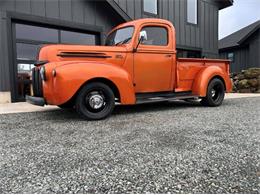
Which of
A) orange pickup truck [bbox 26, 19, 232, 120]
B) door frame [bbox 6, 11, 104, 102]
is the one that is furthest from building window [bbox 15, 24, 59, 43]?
orange pickup truck [bbox 26, 19, 232, 120]

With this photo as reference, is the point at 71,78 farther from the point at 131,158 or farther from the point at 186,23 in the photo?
the point at 186,23

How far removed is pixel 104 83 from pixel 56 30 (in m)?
4.93

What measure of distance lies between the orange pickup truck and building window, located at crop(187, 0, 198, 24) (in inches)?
281

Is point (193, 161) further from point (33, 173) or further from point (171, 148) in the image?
point (33, 173)

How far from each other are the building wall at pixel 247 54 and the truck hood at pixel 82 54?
15.4m

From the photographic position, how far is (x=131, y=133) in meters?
3.39

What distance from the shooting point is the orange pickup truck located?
4227 millimetres

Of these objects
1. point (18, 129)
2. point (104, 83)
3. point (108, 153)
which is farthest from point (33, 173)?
point (104, 83)

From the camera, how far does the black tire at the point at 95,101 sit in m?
4.35

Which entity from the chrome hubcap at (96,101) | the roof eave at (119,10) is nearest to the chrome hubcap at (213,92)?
the chrome hubcap at (96,101)

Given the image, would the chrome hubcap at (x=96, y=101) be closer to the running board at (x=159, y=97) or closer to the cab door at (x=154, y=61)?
the running board at (x=159, y=97)

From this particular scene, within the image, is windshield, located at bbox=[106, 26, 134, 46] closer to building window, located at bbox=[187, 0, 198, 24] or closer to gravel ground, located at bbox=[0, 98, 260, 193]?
gravel ground, located at bbox=[0, 98, 260, 193]

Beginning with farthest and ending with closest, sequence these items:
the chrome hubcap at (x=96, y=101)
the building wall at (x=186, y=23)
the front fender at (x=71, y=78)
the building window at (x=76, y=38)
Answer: the building wall at (x=186, y=23)
the building window at (x=76, y=38)
the chrome hubcap at (x=96, y=101)
the front fender at (x=71, y=78)

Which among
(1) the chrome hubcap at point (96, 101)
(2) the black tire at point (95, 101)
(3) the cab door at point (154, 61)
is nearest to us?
(2) the black tire at point (95, 101)
